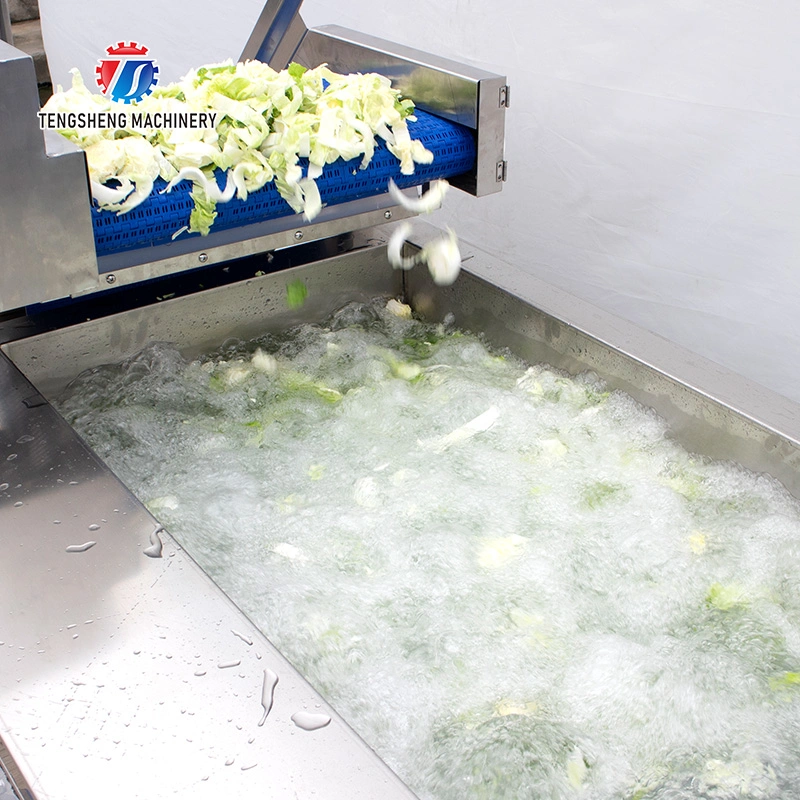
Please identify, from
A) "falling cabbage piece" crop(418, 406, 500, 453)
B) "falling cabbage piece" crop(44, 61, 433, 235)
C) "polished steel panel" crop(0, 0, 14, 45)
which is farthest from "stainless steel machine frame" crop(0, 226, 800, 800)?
"polished steel panel" crop(0, 0, 14, 45)

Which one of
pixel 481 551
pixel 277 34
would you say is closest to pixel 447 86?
pixel 277 34

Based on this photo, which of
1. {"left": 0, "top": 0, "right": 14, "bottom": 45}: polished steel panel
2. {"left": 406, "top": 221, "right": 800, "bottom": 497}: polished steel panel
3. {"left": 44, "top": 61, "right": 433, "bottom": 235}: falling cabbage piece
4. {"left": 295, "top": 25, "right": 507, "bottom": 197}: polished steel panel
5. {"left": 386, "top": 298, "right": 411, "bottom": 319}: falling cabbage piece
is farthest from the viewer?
{"left": 0, "top": 0, "right": 14, "bottom": 45}: polished steel panel

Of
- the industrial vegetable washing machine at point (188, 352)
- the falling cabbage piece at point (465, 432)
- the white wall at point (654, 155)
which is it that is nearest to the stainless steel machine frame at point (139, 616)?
the industrial vegetable washing machine at point (188, 352)

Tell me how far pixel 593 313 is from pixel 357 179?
2.24ft

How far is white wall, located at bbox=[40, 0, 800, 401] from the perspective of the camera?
2482 mm

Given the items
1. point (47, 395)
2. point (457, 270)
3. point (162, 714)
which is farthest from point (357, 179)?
point (162, 714)

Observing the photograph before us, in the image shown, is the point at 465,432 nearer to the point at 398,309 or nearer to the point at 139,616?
the point at 398,309

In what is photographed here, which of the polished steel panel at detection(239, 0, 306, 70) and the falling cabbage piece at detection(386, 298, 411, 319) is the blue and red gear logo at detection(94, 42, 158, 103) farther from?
the falling cabbage piece at detection(386, 298, 411, 319)

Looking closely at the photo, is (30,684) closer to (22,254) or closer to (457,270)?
(22,254)

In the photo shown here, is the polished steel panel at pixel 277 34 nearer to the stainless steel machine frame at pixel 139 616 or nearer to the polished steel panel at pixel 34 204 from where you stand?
the stainless steel machine frame at pixel 139 616

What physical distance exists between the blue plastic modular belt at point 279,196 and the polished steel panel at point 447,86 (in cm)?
3

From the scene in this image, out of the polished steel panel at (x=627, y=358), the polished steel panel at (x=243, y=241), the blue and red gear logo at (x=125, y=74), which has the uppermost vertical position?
the blue and red gear logo at (x=125, y=74)

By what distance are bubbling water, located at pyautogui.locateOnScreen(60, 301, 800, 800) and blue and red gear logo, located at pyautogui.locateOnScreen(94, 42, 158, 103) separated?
95 cm

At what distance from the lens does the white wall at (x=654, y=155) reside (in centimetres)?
248
